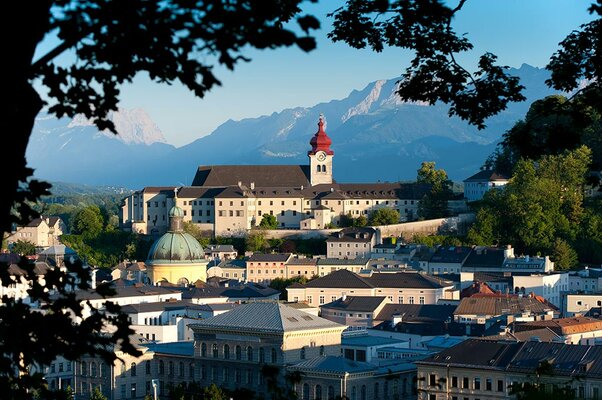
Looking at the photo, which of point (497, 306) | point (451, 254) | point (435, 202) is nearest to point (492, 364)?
point (497, 306)

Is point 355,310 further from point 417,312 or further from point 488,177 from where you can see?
point 488,177

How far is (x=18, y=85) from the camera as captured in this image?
8078 mm

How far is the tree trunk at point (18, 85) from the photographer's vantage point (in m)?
7.85

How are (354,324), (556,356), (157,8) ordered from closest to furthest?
(157,8) → (556,356) → (354,324)

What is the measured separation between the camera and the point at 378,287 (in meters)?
82.7

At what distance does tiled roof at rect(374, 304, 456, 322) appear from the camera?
231 ft

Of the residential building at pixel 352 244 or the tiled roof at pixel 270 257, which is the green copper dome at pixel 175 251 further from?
the residential building at pixel 352 244

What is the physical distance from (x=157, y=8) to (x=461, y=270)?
81583mm

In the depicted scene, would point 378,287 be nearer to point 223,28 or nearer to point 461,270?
point 461,270

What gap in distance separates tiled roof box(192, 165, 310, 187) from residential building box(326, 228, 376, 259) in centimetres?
1537

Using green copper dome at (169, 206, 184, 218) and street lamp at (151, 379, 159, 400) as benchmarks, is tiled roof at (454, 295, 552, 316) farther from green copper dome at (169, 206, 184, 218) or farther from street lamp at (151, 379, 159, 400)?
green copper dome at (169, 206, 184, 218)

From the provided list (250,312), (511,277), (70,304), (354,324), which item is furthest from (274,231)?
(70,304)

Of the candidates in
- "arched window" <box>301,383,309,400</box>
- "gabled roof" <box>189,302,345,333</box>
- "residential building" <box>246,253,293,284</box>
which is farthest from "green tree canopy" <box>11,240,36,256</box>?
"arched window" <box>301,383,309,400</box>

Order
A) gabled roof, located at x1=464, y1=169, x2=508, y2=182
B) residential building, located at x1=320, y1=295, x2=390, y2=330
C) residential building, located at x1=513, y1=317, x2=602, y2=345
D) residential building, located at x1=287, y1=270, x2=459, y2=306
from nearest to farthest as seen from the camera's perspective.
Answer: residential building, located at x1=513, y1=317, x2=602, y2=345 < residential building, located at x1=320, y1=295, x2=390, y2=330 < residential building, located at x1=287, y1=270, x2=459, y2=306 < gabled roof, located at x1=464, y1=169, x2=508, y2=182
